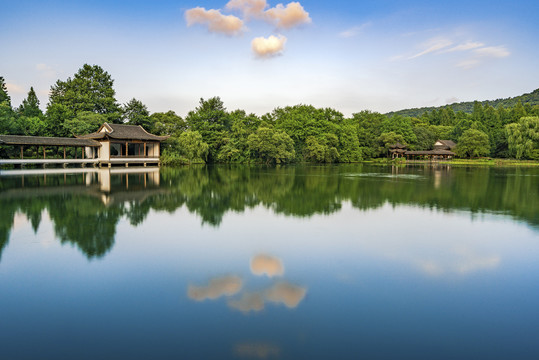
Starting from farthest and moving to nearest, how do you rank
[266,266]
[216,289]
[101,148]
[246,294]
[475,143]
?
[475,143] → [101,148] → [266,266] → [216,289] → [246,294]

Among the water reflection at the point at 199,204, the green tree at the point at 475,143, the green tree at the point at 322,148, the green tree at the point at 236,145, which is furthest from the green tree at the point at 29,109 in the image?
the green tree at the point at 475,143

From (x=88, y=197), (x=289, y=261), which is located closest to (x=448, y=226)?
(x=289, y=261)

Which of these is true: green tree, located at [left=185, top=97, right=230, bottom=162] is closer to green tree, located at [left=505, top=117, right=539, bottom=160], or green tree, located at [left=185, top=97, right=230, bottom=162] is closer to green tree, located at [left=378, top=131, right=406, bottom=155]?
green tree, located at [left=378, top=131, right=406, bottom=155]

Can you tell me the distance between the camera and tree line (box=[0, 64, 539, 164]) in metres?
35.2

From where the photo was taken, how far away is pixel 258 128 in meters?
44.2

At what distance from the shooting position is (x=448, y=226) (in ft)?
26.6

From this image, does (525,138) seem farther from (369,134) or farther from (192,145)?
(192,145)

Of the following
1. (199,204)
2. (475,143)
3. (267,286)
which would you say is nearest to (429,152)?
(475,143)

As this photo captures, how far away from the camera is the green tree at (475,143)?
169 feet

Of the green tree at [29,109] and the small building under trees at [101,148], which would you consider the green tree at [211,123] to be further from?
the green tree at [29,109]

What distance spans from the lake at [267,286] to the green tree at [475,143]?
49.3 m

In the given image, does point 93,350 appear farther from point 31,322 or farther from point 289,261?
point 289,261

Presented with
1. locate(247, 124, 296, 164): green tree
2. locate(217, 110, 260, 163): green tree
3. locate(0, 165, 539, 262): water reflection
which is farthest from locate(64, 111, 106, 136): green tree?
locate(0, 165, 539, 262): water reflection

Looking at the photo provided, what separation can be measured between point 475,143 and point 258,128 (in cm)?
3319
